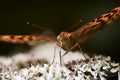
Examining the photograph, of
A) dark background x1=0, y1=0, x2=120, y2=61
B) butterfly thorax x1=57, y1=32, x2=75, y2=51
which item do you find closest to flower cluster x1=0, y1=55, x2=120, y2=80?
butterfly thorax x1=57, y1=32, x2=75, y2=51

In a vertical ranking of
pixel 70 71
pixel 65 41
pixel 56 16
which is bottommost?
pixel 70 71

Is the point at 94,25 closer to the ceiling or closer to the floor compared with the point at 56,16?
closer to the floor

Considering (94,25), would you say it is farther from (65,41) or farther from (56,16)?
(56,16)

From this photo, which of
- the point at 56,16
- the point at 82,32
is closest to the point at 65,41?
the point at 82,32

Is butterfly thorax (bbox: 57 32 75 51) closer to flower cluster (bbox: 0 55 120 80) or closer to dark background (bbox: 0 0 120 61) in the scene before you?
flower cluster (bbox: 0 55 120 80)

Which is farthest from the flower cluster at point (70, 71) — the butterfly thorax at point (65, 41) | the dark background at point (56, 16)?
the dark background at point (56, 16)

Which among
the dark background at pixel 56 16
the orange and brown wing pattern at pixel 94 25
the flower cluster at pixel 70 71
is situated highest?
the dark background at pixel 56 16

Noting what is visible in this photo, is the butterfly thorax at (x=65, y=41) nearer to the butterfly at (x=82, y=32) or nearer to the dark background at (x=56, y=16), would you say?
the butterfly at (x=82, y=32)
